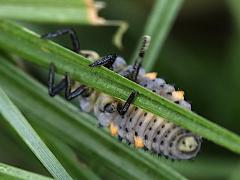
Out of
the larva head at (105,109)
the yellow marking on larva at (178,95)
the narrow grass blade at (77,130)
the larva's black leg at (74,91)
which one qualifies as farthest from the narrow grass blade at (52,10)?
the yellow marking on larva at (178,95)

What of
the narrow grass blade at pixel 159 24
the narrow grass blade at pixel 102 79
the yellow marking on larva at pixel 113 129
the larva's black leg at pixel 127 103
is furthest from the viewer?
the narrow grass blade at pixel 159 24

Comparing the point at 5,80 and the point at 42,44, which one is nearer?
the point at 42,44

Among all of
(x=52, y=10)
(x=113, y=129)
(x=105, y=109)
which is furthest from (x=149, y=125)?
(x=52, y=10)

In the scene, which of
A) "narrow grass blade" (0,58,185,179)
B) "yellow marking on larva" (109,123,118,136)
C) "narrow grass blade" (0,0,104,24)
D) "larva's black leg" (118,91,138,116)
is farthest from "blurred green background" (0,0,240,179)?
"larva's black leg" (118,91,138,116)

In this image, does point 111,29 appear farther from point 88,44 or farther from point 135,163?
point 135,163

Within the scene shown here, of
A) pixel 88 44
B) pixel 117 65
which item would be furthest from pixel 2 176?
pixel 88 44

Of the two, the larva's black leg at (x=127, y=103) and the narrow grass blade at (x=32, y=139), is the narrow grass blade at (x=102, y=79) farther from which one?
the narrow grass blade at (x=32, y=139)
